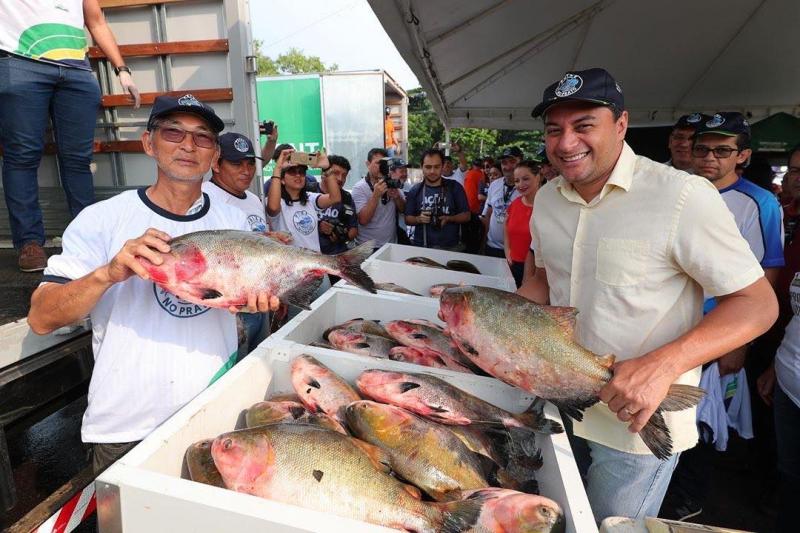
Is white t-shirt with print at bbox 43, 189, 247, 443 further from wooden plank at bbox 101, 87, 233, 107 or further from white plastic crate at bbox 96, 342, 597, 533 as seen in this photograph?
wooden plank at bbox 101, 87, 233, 107

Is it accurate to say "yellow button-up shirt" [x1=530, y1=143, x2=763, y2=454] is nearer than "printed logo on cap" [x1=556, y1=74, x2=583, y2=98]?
Yes

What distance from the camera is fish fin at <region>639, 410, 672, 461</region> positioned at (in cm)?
149

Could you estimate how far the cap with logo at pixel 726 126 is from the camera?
9.53 feet

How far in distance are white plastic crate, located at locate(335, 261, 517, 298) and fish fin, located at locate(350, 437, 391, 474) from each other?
209 cm

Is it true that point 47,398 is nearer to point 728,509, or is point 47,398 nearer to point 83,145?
point 83,145

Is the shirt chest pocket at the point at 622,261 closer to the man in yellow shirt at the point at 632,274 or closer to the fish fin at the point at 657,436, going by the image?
the man in yellow shirt at the point at 632,274

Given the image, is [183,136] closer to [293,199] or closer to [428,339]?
[428,339]

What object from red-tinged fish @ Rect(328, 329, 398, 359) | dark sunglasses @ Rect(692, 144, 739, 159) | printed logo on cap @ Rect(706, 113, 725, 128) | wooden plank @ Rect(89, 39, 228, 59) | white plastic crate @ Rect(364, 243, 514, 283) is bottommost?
white plastic crate @ Rect(364, 243, 514, 283)

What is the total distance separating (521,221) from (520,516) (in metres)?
3.63

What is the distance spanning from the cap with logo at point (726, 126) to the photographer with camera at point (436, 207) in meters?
3.24

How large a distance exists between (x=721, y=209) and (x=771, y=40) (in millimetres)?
7354

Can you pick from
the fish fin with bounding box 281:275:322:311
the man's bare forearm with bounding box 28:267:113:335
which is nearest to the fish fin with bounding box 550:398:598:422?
the fish fin with bounding box 281:275:322:311

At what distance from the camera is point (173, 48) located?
3.41 metres

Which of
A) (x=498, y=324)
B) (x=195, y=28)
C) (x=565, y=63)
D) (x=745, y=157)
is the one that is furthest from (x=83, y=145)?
(x=565, y=63)
